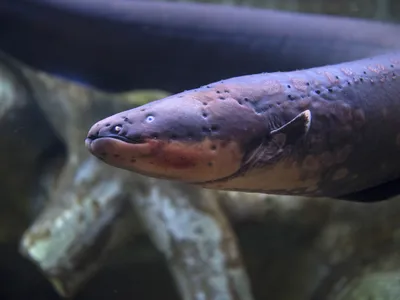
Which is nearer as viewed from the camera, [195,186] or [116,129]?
[116,129]

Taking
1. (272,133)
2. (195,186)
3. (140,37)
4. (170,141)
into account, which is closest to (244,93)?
(272,133)

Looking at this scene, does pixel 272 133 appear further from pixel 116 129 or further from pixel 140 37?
pixel 140 37

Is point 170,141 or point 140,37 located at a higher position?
point 170,141

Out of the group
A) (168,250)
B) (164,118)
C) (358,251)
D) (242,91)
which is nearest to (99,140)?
(164,118)

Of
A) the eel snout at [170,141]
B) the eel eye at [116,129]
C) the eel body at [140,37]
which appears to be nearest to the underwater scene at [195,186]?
the eel body at [140,37]

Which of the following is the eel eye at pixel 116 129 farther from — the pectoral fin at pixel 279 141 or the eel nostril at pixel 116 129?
the pectoral fin at pixel 279 141

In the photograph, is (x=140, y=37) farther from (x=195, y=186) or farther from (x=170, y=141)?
(x=170, y=141)

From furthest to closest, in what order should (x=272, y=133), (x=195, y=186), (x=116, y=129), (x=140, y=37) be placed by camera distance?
(x=140, y=37)
(x=195, y=186)
(x=272, y=133)
(x=116, y=129)

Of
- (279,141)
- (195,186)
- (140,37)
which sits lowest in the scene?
(195,186)

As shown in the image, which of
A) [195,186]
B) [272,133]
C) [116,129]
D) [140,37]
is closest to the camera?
[116,129]

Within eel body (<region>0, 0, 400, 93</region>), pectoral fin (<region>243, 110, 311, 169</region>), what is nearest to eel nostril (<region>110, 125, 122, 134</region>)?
pectoral fin (<region>243, 110, 311, 169</region>)
